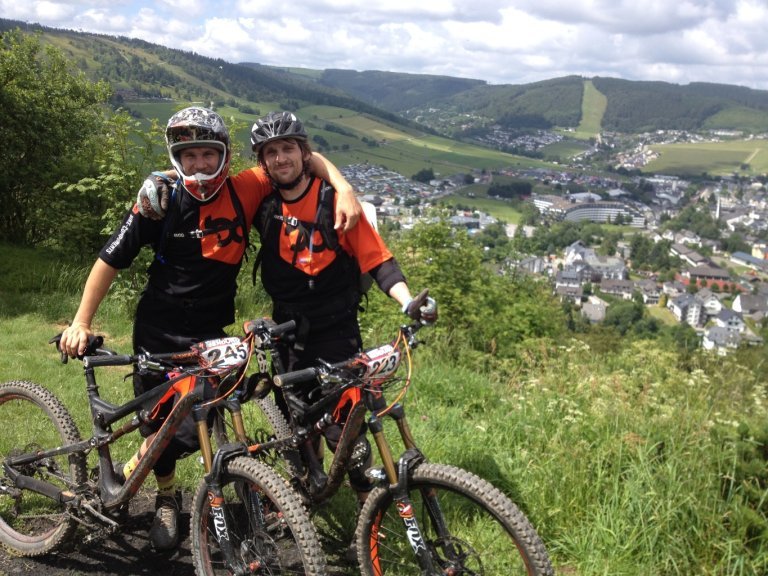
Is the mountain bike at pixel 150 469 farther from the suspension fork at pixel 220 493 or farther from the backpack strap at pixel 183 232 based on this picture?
the backpack strap at pixel 183 232

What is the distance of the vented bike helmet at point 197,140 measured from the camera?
3.09 m

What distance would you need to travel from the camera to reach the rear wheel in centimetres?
343

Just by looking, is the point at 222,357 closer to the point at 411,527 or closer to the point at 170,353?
the point at 170,353

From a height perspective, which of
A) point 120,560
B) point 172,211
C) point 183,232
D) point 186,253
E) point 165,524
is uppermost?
point 172,211

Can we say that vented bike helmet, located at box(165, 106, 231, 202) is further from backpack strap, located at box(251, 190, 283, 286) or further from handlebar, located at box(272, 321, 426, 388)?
handlebar, located at box(272, 321, 426, 388)

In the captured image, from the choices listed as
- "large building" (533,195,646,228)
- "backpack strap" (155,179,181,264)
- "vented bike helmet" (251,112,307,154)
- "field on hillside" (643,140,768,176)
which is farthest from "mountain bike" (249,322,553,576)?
Result: "field on hillside" (643,140,768,176)

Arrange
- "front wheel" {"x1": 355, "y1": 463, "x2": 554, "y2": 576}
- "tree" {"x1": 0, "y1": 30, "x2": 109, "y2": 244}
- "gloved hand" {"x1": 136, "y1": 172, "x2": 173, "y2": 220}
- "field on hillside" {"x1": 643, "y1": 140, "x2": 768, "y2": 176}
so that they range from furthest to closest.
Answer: "field on hillside" {"x1": 643, "y1": 140, "x2": 768, "y2": 176} < "tree" {"x1": 0, "y1": 30, "x2": 109, "y2": 244} < "gloved hand" {"x1": 136, "y1": 172, "x2": 173, "y2": 220} < "front wheel" {"x1": 355, "y1": 463, "x2": 554, "y2": 576}

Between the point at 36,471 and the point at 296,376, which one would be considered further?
the point at 36,471

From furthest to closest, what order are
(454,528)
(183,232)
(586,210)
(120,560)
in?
(586,210)
(120,560)
(183,232)
(454,528)

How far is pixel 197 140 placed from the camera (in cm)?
310

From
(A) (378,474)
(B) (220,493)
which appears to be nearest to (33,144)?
(B) (220,493)

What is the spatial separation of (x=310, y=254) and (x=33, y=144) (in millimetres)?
15437

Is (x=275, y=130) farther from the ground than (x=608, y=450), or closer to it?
farther from the ground

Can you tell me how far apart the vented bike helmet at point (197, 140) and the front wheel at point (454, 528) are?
1.76 meters
